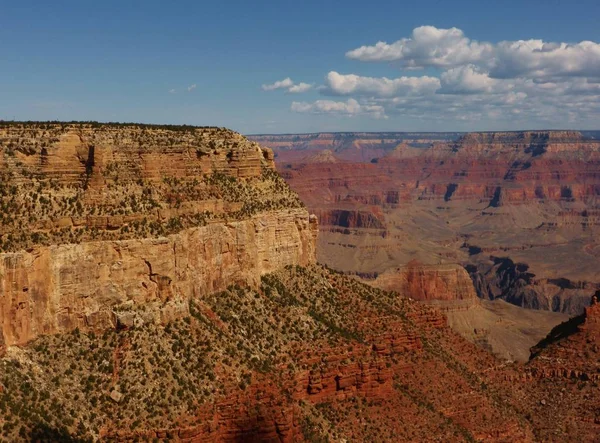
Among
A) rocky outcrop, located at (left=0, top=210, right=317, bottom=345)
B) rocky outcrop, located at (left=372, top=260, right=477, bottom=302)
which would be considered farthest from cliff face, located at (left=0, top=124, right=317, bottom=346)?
rocky outcrop, located at (left=372, top=260, right=477, bottom=302)

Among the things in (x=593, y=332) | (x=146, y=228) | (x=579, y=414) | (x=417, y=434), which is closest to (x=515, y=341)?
(x=593, y=332)

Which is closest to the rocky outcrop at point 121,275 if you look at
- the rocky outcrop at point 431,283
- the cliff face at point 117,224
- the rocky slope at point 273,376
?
the cliff face at point 117,224

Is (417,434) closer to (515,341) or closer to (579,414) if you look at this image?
(579,414)

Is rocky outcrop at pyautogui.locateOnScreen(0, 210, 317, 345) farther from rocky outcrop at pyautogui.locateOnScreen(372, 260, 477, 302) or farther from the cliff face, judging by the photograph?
rocky outcrop at pyautogui.locateOnScreen(372, 260, 477, 302)

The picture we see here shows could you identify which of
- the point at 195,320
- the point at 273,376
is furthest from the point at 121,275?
the point at 273,376

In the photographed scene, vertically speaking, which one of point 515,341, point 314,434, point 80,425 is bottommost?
point 515,341

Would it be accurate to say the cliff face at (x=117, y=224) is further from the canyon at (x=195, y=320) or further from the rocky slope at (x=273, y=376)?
the rocky slope at (x=273, y=376)
